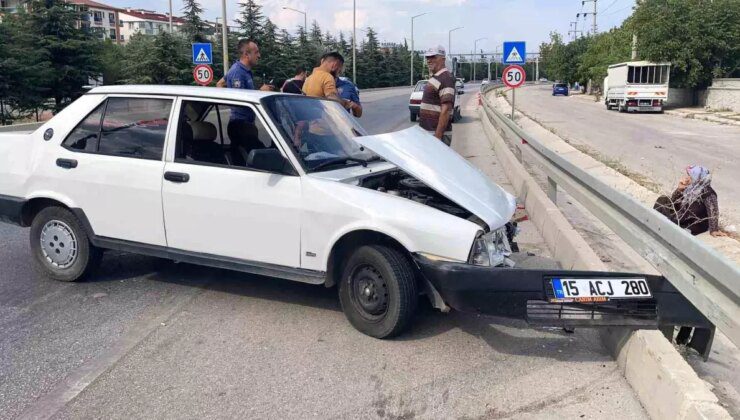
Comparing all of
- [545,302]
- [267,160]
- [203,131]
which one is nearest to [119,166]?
[203,131]

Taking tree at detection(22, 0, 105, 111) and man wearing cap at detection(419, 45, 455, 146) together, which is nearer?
man wearing cap at detection(419, 45, 455, 146)

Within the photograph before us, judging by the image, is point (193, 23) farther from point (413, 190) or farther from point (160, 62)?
point (413, 190)

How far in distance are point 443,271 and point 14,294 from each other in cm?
365

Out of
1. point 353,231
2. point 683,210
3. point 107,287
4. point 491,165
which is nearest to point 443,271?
point 353,231

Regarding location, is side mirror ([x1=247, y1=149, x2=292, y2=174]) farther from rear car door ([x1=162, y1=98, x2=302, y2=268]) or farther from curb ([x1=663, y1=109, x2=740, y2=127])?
curb ([x1=663, y1=109, x2=740, y2=127])

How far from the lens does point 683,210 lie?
24.0ft

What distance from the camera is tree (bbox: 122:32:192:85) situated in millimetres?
33250

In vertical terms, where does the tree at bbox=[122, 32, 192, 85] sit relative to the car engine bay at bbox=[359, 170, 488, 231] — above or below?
above

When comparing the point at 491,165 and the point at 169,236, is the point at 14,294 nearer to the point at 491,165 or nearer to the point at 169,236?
the point at 169,236

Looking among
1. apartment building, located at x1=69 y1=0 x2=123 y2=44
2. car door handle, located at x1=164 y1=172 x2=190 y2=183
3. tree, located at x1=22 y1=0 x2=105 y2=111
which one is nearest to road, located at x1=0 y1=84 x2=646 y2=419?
car door handle, located at x1=164 y1=172 x2=190 y2=183

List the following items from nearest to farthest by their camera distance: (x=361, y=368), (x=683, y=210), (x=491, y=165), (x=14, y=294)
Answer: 1. (x=361, y=368)
2. (x=14, y=294)
3. (x=683, y=210)
4. (x=491, y=165)

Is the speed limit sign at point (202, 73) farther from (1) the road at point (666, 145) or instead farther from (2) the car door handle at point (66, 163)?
(2) the car door handle at point (66, 163)

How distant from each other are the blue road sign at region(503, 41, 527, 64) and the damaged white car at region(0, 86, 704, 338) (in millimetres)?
14117

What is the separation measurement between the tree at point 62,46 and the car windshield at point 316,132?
22.9 meters
